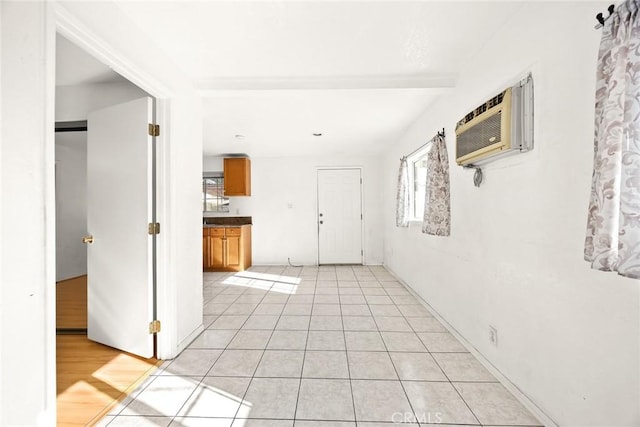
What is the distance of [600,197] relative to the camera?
3.14 feet

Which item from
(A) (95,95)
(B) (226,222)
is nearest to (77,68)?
(A) (95,95)

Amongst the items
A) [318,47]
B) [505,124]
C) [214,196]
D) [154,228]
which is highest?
[318,47]

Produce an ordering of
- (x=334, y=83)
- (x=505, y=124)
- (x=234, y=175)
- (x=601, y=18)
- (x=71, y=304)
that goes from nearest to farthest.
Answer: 1. (x=601, y=18)
2. (x=505, y=124)
3. (x=334, y=83)
4. (x=71, y=304)
5. (x=234, y=175)

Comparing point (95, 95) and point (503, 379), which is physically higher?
point (95, 95)

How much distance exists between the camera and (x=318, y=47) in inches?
75.1

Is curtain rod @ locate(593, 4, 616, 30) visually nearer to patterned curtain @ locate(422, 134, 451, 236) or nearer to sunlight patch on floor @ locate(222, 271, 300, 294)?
patterned curtain @ locate(422, 134, 451, 236)

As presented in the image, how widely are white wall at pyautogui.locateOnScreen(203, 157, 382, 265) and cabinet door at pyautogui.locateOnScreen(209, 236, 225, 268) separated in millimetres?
790

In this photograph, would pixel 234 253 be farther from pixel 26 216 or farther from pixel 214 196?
pixel 26 216

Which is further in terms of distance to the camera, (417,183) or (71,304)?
(417,183)

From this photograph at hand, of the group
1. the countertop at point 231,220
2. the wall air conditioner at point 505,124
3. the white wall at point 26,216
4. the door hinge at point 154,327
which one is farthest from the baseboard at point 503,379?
the countertop at point 231,220

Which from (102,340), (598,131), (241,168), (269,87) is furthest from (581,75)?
(241,168)

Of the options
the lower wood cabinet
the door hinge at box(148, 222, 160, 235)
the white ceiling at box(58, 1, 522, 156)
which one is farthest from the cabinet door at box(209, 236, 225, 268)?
the door hinge at box(148, 222, 160, 235)

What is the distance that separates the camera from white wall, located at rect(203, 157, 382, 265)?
5656mm

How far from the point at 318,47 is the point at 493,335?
2.36 metres
